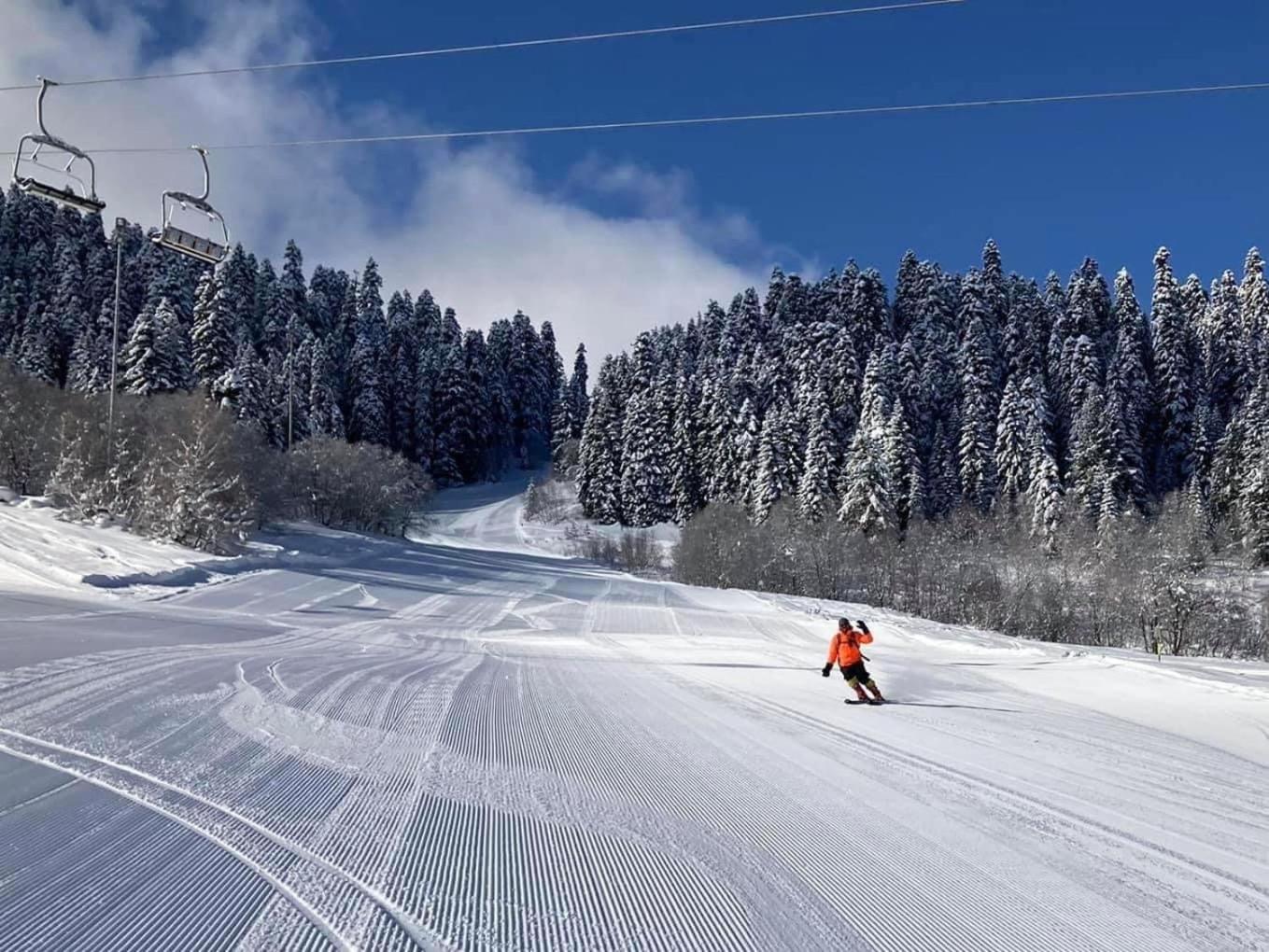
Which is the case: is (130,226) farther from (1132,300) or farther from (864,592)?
(1132,300)

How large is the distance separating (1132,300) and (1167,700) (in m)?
77.5

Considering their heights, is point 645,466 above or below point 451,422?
below

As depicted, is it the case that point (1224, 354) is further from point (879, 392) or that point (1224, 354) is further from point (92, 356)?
point (92, 356)

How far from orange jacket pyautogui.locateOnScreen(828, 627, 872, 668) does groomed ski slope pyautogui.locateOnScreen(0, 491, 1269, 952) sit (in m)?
0.68

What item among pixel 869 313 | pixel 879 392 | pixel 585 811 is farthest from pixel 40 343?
pixel 585 811

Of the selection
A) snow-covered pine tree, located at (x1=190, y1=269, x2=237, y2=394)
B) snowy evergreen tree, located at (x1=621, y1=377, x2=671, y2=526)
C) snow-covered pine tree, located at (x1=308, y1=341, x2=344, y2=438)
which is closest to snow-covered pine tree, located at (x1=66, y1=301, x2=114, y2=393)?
snow-covered pine tree, located at (x1=190, y1=269, x2=237, y2=394)

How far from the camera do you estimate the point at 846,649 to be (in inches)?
466

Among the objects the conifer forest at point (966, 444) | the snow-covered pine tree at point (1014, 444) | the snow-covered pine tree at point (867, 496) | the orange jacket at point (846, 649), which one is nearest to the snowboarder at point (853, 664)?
the orange jacket at point (846, 649)

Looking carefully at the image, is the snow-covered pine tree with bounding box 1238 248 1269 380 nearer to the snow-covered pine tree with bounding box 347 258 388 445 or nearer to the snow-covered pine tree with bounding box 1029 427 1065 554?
the snow-covered pine tree with bounding box 1029 427 1065 554

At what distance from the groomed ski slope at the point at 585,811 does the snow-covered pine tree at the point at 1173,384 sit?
67.4 meters

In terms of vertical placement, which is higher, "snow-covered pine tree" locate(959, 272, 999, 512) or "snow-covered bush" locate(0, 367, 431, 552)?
"snow-covered pine tree" locate(959, 272, 999, 512)

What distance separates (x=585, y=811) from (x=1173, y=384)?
8239 cm

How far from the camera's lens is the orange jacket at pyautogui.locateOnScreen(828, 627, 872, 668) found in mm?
11719

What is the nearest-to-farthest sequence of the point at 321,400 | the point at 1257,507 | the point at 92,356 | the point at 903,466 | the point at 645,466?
the point at 1257,507, the point at 903,466, the point at 92,356, the point at 645,466, the point at 321,400
